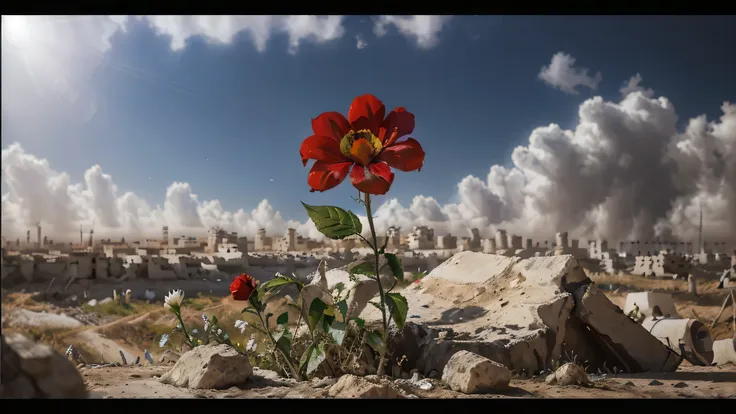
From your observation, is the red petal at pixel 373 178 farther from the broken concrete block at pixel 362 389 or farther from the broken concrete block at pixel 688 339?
the broken concrete block at pixel 688 339

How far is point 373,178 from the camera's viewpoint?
2.03 metres

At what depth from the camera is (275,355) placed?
2.78m

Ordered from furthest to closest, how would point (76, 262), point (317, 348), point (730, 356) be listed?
1. point (76, 262)
2. point (730, 356)
3. point (317, 348)

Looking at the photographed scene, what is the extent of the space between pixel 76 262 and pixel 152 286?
1.96 feet

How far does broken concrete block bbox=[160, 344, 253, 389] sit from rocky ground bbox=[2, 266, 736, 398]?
0.14 feet

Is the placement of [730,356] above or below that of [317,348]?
below

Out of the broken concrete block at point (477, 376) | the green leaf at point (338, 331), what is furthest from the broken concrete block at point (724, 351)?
the green leaf at point (338, 331)

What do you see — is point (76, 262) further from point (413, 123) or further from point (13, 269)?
point (413, 123)

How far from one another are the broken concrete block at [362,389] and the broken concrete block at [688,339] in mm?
2266

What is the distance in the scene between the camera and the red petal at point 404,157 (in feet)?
6.94

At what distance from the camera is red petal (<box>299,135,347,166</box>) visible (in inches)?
84.1

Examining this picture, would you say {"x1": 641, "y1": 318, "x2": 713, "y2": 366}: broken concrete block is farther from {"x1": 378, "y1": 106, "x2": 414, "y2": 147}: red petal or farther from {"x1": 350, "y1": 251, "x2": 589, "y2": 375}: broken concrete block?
{"x1": 378, "y1": 106, "x2": 414, "y2": 147}: red petal

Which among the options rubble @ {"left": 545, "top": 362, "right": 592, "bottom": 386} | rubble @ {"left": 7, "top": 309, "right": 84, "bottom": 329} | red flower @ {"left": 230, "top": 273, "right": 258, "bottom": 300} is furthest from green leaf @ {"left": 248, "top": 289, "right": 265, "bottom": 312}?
rubble @ {"left": 7, "top": 309, "right": 84, "bottom": 329}

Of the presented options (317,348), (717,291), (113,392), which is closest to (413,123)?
(317,348)
